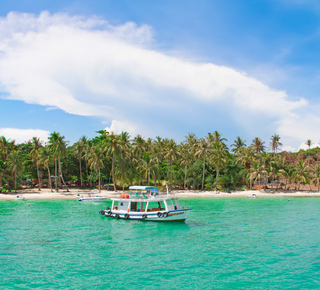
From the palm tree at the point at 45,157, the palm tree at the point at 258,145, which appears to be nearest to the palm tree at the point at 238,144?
the palm tree at the point at 258,145

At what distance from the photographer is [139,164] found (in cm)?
9356

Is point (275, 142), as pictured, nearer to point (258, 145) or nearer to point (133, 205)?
point (258, 145)

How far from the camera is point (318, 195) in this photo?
84.8 metres

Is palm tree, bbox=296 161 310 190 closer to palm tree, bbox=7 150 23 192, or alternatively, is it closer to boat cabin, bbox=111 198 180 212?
boat cabin, bbox=111 198 180 212

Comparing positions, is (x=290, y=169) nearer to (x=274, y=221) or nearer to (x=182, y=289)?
(x=274, y=221)

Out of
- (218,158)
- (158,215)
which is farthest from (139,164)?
(158,215)

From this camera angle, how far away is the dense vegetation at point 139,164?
84.1 meters

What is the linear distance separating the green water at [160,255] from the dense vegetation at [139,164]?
45782mm

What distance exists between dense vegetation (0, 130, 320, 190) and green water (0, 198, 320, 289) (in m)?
45.8

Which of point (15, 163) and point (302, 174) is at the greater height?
point (15, 163)

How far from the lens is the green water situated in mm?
18453

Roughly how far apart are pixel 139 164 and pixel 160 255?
230 ft

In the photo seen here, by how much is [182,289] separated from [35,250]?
14.4m

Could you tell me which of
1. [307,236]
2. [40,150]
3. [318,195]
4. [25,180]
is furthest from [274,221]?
[25,180]
